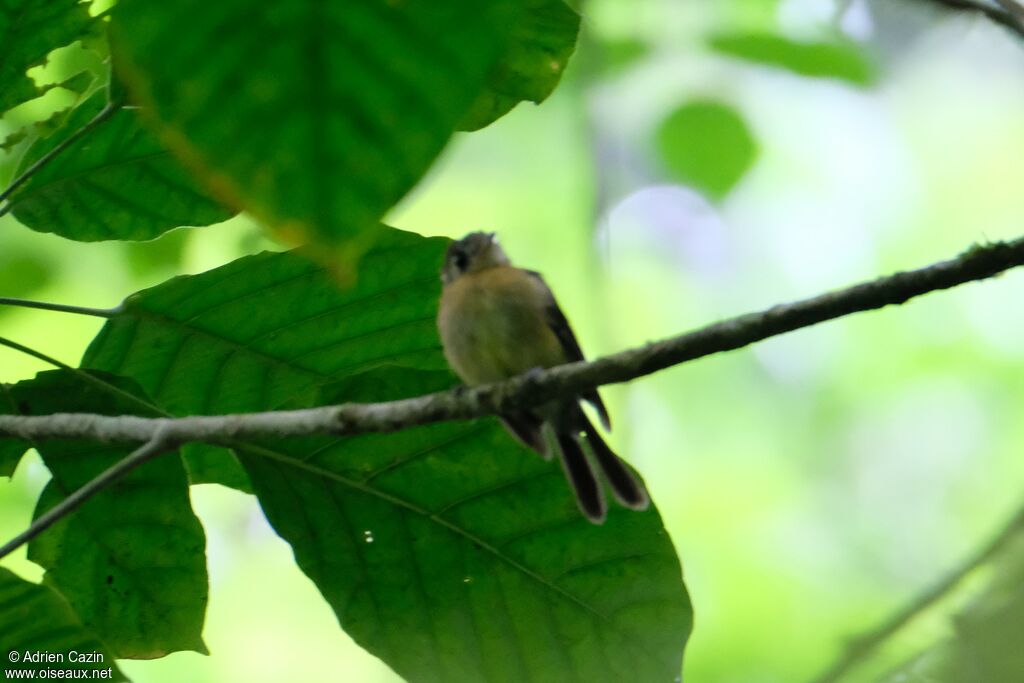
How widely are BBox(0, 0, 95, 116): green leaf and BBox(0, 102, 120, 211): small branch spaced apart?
139 millimetres

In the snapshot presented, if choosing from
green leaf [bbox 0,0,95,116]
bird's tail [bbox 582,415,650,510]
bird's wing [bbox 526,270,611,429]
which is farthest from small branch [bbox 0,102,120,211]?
bird's wing [bbox 526,270,611,429]

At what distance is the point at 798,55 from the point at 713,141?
737 mm

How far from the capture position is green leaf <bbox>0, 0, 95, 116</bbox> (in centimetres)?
216

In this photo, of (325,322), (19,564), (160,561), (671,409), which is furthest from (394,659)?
(671,409)

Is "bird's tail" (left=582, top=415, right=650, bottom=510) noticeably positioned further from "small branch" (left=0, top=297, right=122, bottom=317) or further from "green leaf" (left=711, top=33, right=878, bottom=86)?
"green leaf" (left=711, top=33, right=878, bottom=86)

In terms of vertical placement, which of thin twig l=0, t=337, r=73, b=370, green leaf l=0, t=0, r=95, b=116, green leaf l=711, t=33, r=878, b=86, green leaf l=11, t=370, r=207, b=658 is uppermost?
green leaf l=711, t=33, r=878, b=86

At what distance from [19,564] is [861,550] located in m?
6.06

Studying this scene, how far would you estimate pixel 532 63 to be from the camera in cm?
236

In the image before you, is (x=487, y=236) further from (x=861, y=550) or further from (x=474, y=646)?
(x=861, y=550)

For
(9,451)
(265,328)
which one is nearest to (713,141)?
(265,328)

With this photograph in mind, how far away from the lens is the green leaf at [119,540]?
2.27 meters

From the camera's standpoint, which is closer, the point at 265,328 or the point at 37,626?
the point at 37,626

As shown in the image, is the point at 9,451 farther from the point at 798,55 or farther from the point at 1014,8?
the point at 798,55

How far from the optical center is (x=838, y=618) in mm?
6789
